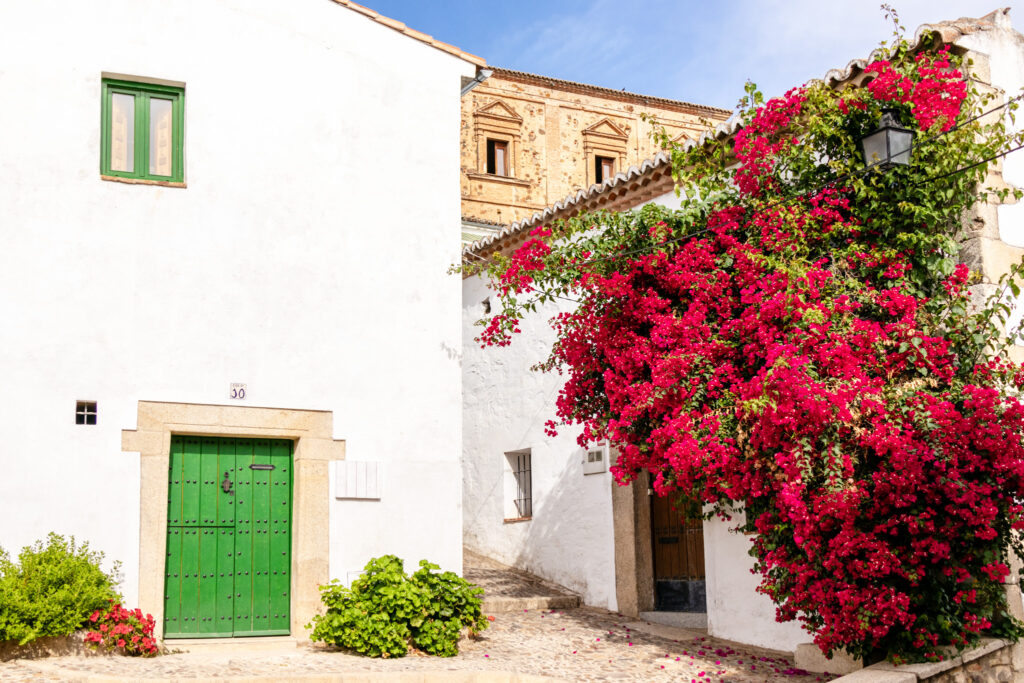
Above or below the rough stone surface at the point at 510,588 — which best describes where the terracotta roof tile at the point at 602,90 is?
above

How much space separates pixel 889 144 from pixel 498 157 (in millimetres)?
15232

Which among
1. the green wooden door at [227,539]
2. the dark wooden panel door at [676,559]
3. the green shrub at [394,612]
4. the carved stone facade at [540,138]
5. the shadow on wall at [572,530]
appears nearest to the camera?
the green shrub at [394,612]

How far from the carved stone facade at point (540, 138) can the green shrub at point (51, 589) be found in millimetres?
14300

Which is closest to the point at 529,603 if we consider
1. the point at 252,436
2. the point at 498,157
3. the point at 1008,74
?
the point at 252,436

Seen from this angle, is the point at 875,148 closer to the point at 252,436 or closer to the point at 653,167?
the point at 653,167

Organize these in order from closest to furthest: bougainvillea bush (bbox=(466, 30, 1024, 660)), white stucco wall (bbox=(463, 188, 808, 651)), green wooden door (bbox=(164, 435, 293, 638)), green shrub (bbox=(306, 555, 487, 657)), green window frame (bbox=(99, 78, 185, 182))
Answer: bougainvillea bush (bbox=(466, 30, 1024, 660))
green shrub (bbox=(306, 555, 487, 657))
green wooden door (bbox=(164, 435, 293, 638))
green window frame (bbox=(99, 78, 185, 182))
white stucco wall (bbox=(463, 188, 808, 651))

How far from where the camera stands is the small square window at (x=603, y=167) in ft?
79.2

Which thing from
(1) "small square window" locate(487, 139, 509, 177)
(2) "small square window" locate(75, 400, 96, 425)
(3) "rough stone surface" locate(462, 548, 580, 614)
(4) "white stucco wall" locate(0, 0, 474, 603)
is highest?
(1) "small square window" locate(487, 139, 509, 177)

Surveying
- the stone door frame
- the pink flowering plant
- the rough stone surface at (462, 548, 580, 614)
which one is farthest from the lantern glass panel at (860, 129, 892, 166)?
the pink flowering plant

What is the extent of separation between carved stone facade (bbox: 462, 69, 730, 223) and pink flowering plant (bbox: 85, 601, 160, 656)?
1438cm

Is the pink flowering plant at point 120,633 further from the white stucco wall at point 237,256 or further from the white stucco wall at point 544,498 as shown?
the white stucco wall at point 544,498

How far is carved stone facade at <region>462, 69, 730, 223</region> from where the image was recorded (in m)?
22.3

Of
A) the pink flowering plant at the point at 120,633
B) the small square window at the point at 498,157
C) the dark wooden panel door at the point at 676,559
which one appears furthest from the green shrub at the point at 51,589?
the small square window at the point at 498,157

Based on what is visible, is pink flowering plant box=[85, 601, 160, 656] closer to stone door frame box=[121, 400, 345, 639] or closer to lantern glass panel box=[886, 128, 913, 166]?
stone door frame box=[121, 400, 345, 639]
